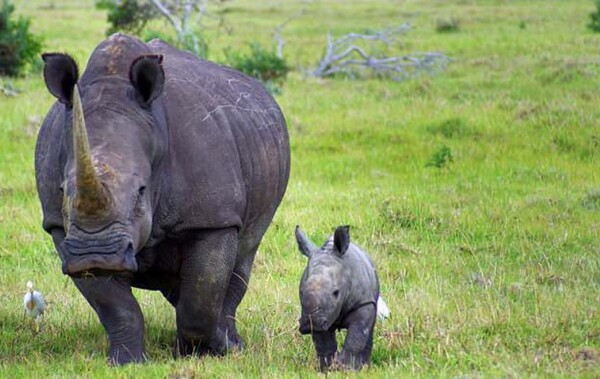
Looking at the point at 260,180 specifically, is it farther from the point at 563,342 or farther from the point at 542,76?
the point at 542,76

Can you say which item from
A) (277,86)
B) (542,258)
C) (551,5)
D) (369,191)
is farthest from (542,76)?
(551,5)

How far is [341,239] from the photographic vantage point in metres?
6.23

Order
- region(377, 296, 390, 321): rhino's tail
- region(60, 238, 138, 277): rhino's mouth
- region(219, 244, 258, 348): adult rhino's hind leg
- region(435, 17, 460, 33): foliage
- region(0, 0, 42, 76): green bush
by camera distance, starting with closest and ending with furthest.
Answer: region(60, 238, 138, 277): rhino's mouth, region(377, 296, 390, 321): rhino's tail, region(219, 244, 258, 348): adult rhino's hind leg, region(0, 0, 42, 76): green bush, region(435, 17, 460, 33): foliage

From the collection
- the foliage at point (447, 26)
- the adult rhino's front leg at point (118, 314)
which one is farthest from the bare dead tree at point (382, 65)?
the adult rhino's front leg at point (118, 314)

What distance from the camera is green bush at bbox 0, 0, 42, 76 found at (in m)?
20.7

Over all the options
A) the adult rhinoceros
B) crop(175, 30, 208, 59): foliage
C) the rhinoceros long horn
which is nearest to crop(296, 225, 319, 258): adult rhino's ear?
the adult rhinoceros

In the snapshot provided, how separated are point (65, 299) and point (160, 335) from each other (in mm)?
1132

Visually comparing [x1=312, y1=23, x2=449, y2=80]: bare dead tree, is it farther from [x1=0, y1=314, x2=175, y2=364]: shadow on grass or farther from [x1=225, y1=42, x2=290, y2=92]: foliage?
[x1=0, y1=314, x2=175, y2=364]: shadow on grass

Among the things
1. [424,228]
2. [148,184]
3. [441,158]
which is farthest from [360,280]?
[441,158]

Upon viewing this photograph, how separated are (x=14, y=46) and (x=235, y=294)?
554 inches

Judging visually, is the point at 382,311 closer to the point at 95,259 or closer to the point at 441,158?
the point at 95,259

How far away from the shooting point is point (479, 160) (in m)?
13.8

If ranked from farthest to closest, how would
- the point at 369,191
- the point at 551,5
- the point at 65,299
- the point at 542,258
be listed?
the point at 551,5, the point at 369,191, the point at 542,258, the point at 65,299

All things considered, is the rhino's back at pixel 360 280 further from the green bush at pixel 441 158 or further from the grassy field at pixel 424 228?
the green bush at pixel 441 158
